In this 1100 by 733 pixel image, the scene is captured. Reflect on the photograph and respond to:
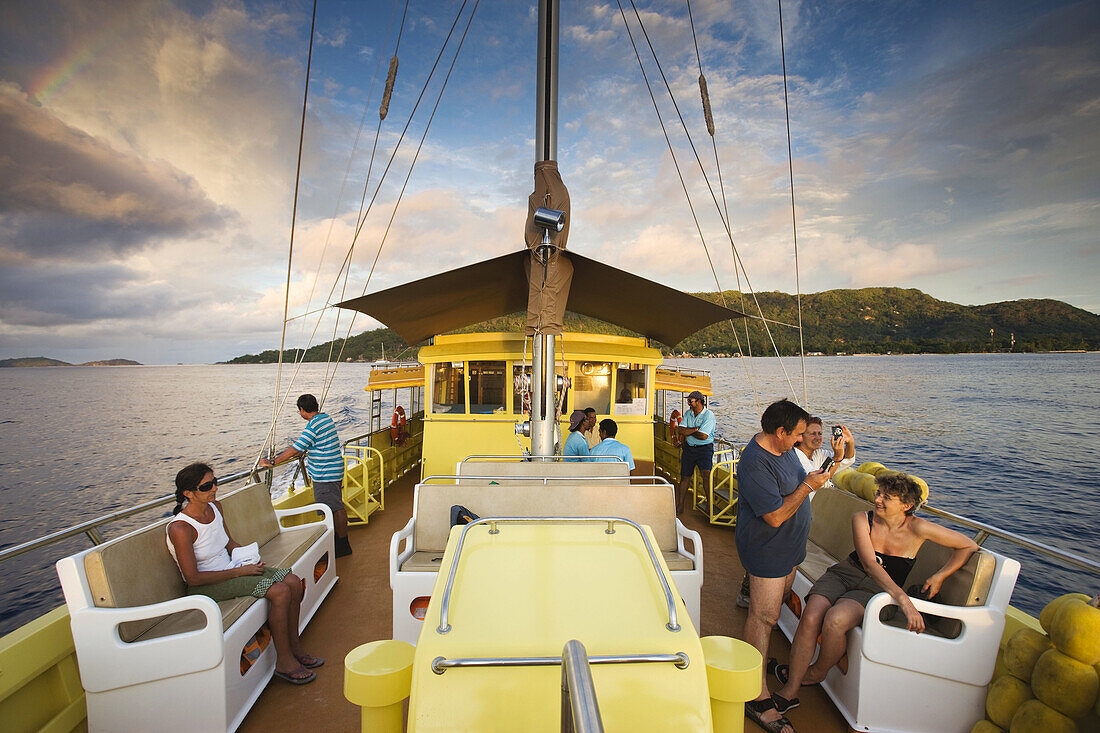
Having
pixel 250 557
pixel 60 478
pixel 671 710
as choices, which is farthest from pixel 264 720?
pixel 60 478

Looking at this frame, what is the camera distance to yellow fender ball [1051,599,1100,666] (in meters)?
2.02

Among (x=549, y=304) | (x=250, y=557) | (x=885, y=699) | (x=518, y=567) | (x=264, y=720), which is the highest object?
(x=549, y=304)

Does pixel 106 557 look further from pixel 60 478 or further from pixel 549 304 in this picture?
pixel 60 478

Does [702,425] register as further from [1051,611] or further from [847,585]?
[1051,611]

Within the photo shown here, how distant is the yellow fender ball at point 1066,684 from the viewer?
201 cm

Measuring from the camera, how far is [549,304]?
14.5ft

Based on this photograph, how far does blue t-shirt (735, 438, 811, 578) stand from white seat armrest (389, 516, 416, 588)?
6.82 ft

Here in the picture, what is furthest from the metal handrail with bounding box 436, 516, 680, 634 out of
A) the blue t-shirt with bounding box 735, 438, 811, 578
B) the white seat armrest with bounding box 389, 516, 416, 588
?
the white seat armrest with bounding box 389, 516, 416, 588

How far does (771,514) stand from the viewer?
245 cm

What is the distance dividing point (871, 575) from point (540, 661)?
Result: 2139 mm

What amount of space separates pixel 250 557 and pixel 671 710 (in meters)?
2.79

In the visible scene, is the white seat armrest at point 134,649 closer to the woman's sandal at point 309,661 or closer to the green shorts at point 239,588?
the green shorts at point 239,588

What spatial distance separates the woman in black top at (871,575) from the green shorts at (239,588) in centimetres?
309

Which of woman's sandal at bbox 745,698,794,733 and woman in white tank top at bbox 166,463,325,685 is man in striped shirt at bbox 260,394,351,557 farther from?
woman's sandal at bbox 745,698,794,733
